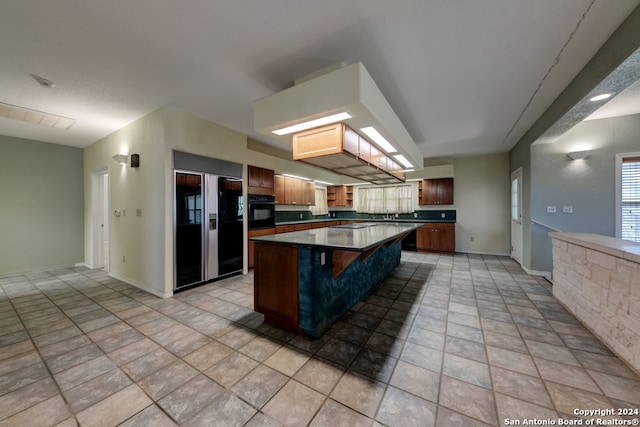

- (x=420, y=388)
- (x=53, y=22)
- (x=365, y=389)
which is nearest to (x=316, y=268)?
(x=365, y=389)

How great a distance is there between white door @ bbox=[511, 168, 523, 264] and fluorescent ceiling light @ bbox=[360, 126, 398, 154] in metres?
3.68

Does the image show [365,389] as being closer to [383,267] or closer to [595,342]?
[595,342]

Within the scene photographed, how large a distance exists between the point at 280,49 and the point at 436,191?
19.4 feet

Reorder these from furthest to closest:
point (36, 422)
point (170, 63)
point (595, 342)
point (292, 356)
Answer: point (170, 63) → point (595, 342) → point (292, 356) → point (36, 422)

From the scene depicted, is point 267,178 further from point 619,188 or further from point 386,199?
point 619,188

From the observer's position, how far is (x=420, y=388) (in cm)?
157

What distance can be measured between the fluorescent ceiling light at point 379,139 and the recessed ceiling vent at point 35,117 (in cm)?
461

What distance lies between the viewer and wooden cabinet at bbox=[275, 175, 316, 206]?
577 cm

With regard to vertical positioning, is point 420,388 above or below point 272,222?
below

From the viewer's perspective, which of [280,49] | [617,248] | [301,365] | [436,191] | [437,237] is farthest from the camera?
[436,191]

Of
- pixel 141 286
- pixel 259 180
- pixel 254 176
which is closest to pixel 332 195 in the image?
pixel 259 180

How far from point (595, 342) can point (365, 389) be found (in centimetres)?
227

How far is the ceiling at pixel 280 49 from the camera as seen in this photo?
1.71 m

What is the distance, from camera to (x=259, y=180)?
4754 mm
